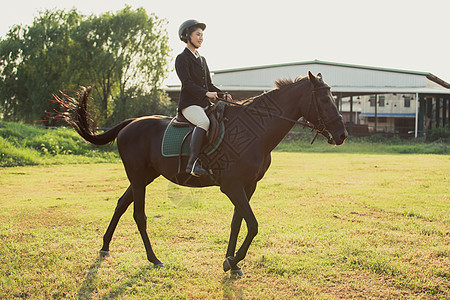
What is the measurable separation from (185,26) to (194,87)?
831 mm

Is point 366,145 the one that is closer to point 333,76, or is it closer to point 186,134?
point 333,76

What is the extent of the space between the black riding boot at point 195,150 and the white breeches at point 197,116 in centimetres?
7

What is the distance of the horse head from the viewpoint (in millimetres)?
4590

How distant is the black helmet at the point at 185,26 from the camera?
5016 millimetres

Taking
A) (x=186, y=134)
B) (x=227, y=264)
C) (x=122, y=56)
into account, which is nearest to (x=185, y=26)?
(x=186, y=134)

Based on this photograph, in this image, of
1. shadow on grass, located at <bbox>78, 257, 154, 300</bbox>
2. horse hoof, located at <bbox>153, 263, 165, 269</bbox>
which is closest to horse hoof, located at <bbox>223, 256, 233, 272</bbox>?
horse hoof, located at <bbox>153, 263, 165, 269</bbox>

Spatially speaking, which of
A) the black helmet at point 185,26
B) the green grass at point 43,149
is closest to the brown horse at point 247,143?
the black helmet at point 185,26

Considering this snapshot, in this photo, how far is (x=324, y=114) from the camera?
184 inches

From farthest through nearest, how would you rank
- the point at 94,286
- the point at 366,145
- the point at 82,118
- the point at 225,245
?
the point at 366,145
the point at 82,118
the point at 225,245
the point at 94,286

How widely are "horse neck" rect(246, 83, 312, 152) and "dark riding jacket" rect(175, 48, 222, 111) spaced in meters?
0.81

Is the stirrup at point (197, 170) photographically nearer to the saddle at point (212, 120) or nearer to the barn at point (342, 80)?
the saddle at point (212, 120)

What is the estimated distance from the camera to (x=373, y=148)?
1097 inches

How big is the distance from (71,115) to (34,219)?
2.94m

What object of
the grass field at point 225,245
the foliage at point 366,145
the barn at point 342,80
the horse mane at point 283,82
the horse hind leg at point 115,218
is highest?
the barn at point 342,80
